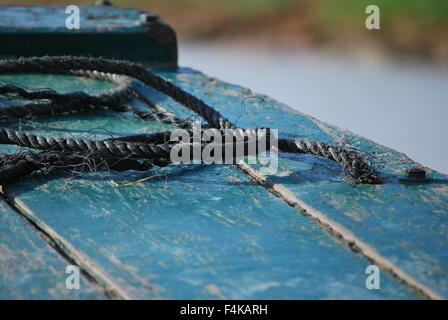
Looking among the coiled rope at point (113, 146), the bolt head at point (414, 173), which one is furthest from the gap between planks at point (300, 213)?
the bolt head at point (414, 173)

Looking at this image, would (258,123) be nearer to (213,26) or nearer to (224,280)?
(224,280)

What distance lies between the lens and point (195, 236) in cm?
148

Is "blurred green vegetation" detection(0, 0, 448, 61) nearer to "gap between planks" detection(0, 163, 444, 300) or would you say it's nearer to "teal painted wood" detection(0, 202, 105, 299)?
"gap between planks" detection(0, 163, 444, 300)

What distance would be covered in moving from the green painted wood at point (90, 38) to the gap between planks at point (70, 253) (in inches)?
57.2

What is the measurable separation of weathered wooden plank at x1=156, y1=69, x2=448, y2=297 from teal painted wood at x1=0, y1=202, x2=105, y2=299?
516mm

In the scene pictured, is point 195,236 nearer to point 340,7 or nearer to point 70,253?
point 70,253

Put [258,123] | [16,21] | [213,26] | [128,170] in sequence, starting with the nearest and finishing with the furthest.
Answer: [128,170], [258,123], [16,21], [213,26]

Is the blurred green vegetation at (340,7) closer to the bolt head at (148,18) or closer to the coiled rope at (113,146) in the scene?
the bolt head at (148,18)

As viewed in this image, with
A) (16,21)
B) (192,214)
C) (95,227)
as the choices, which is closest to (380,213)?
(192,214)

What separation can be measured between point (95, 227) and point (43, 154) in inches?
13.3

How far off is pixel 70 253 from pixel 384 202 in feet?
2.09

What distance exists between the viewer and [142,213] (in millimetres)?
1589

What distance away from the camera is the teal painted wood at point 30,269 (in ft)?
4.20
